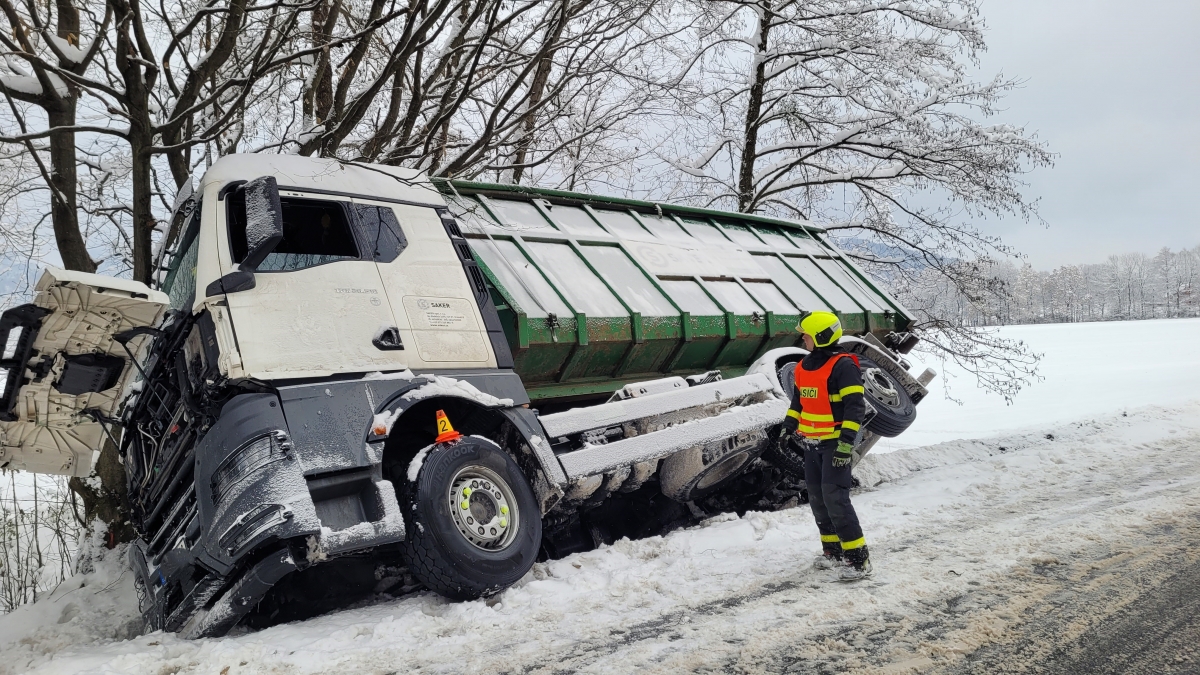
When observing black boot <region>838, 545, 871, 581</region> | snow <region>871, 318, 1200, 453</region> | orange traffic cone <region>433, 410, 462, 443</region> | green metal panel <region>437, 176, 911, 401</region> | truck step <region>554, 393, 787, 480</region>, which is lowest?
snow <region>871, 318, 1200, 453</region>

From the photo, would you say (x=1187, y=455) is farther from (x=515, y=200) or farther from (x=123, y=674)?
(x=123, y=674)

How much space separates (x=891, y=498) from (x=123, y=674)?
17.1 feet

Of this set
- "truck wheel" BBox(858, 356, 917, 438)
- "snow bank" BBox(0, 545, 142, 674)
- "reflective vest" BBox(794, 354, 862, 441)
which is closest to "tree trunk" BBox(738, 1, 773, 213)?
"truck wheel" BBox(858, 356, 917, 438)

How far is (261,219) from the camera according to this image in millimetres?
3787

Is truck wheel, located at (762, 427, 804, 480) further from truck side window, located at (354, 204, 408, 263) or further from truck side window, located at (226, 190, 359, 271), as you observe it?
truck side window, located at (226, 190, 359, 271)

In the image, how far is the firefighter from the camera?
427 cm

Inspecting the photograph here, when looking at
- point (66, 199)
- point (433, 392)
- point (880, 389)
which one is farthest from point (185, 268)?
point (880, 389)

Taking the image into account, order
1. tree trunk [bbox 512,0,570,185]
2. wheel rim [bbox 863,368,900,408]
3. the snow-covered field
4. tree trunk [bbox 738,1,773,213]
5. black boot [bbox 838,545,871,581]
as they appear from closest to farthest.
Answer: the snow-covered field → black boot [bbox 838,545,871,581] → tree trunk [bbox 512,0,570,185] → wheel rim [bbox 863,368,900,408] → tree trunk [bbox 738,1,773,213]

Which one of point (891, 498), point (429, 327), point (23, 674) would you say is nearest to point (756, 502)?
point (891, 498)

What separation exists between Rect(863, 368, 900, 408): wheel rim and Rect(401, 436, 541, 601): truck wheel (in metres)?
3.45

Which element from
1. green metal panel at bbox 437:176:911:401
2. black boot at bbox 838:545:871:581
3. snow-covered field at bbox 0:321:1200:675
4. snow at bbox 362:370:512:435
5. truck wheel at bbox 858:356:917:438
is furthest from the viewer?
truck wheel at bbox 858:356:917:438

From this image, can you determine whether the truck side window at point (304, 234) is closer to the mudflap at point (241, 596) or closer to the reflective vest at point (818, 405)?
the mudflap at point (241, 596)

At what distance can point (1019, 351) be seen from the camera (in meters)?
10.1

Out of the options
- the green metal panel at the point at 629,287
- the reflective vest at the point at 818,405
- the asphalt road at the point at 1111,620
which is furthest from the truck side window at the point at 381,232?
the asphalt road at the point at 1111,620
